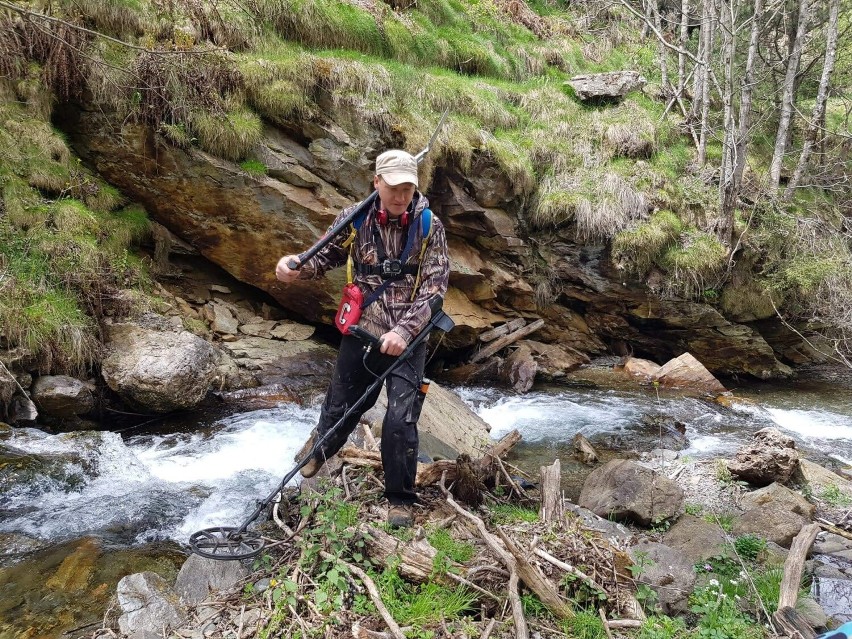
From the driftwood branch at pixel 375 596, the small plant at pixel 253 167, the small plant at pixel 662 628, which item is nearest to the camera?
the driftwood branch at pixel 375 596

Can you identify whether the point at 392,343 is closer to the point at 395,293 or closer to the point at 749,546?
the point at 395,293

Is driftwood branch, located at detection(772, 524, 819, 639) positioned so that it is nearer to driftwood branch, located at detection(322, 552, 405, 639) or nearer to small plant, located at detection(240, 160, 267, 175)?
driftwood branch, located at detection(322, 552, 405, 639)

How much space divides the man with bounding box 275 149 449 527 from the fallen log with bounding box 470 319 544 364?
794 cm

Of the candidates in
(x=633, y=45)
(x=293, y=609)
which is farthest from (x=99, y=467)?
(x=633, y=45)

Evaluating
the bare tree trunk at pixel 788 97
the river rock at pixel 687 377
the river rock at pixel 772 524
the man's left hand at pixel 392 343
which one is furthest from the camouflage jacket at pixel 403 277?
the bare tree trunk at pixel 788 97

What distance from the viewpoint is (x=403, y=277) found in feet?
11.6

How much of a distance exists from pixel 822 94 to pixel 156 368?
15697 millimetres

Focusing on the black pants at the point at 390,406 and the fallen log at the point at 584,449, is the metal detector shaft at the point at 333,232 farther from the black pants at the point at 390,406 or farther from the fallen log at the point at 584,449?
the fallen log at the point at 584,449

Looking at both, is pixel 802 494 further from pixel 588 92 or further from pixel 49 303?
pixel 588 92

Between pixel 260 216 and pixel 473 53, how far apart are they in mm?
8834

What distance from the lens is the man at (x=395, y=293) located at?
11.1ft

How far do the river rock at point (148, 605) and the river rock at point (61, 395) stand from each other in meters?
3.85

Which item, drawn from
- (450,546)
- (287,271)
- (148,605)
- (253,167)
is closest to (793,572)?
(450,546)

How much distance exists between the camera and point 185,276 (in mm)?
9430
